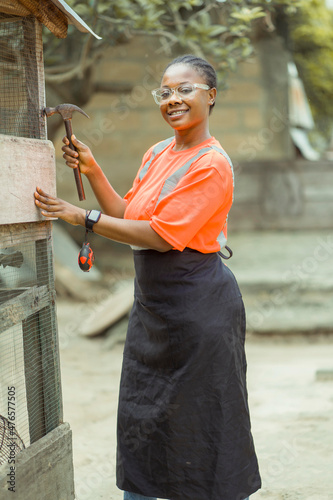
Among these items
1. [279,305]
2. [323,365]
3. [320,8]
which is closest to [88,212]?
[323,365]

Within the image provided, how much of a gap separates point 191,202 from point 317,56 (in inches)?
413

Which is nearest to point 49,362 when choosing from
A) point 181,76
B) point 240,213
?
point 181,76

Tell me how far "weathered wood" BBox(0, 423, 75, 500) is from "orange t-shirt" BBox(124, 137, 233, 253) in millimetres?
895

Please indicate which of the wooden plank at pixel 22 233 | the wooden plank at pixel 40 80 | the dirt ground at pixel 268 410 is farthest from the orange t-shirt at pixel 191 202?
the dirt ground at pixel 268 410

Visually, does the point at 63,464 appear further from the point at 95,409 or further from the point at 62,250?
the point at 62,250

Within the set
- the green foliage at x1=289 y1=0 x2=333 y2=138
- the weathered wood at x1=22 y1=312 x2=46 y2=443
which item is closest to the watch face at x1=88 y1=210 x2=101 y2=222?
the weathered wood at x1=22 y1=312 x2=46 y2=443

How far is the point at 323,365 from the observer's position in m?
5.28

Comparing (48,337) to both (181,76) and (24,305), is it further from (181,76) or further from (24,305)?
(181,76)

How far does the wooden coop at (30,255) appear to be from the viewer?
2148mm

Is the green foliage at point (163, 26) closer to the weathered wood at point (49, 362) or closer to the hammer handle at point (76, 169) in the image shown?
the hammer handle at point (76, 169)

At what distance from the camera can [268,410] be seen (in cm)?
418

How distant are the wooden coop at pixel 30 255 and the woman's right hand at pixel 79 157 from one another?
67 millimetres

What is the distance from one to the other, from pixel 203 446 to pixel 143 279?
0.62 metres

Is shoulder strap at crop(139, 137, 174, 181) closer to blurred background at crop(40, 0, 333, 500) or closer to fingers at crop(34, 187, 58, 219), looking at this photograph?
fingers at crop(34, 187, 58, 219)
